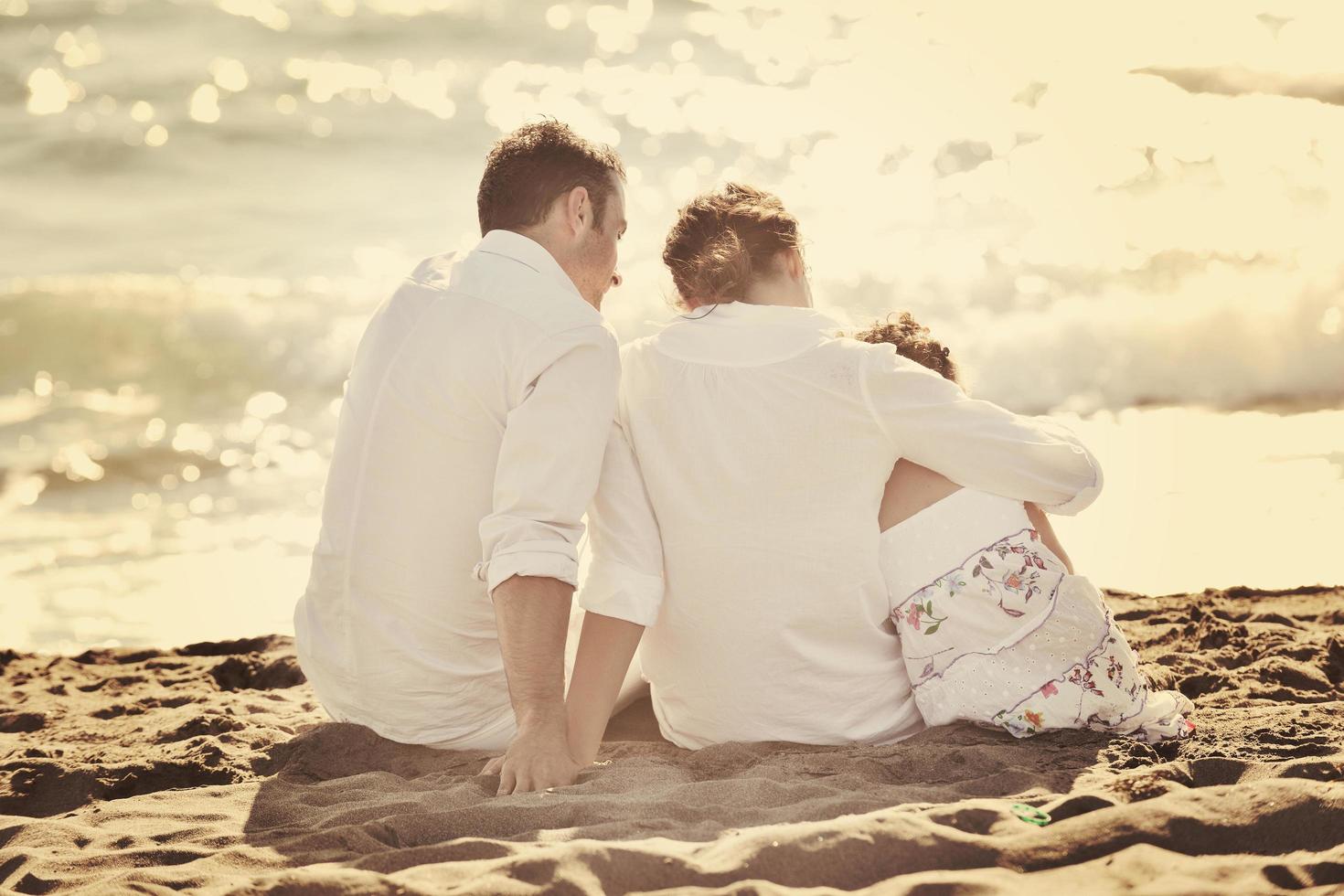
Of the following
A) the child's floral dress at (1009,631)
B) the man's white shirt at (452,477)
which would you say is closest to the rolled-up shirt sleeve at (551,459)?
the man's white shirt at (452,477)

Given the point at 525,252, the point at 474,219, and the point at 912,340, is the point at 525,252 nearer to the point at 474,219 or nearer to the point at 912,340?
the point at 912,340

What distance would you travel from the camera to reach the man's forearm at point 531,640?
245 centimetres

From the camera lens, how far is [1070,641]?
2531mm

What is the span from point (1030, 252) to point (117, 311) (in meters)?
9.28

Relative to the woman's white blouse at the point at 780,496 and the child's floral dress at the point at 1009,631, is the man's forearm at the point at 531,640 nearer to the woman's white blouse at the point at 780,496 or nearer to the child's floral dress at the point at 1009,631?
the woman's white blouse at the point at 780,496

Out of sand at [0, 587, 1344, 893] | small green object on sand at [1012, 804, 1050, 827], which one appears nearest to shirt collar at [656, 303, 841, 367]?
sand at [0, 587, 1344, 893]

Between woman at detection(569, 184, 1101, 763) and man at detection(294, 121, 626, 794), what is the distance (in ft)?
0.56

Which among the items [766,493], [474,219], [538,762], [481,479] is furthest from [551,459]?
[474,219]

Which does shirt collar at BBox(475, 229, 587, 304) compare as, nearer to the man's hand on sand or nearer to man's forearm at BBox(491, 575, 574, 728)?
man's forearm at BBox(491, 575, 574, 728)

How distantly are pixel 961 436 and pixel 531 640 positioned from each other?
1.02 m

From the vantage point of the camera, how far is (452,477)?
2.66 metres

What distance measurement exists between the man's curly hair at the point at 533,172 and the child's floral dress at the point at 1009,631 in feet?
3.84

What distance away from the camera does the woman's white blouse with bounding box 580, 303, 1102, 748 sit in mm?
2566

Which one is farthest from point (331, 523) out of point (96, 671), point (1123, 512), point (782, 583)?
point (1123, 512)
